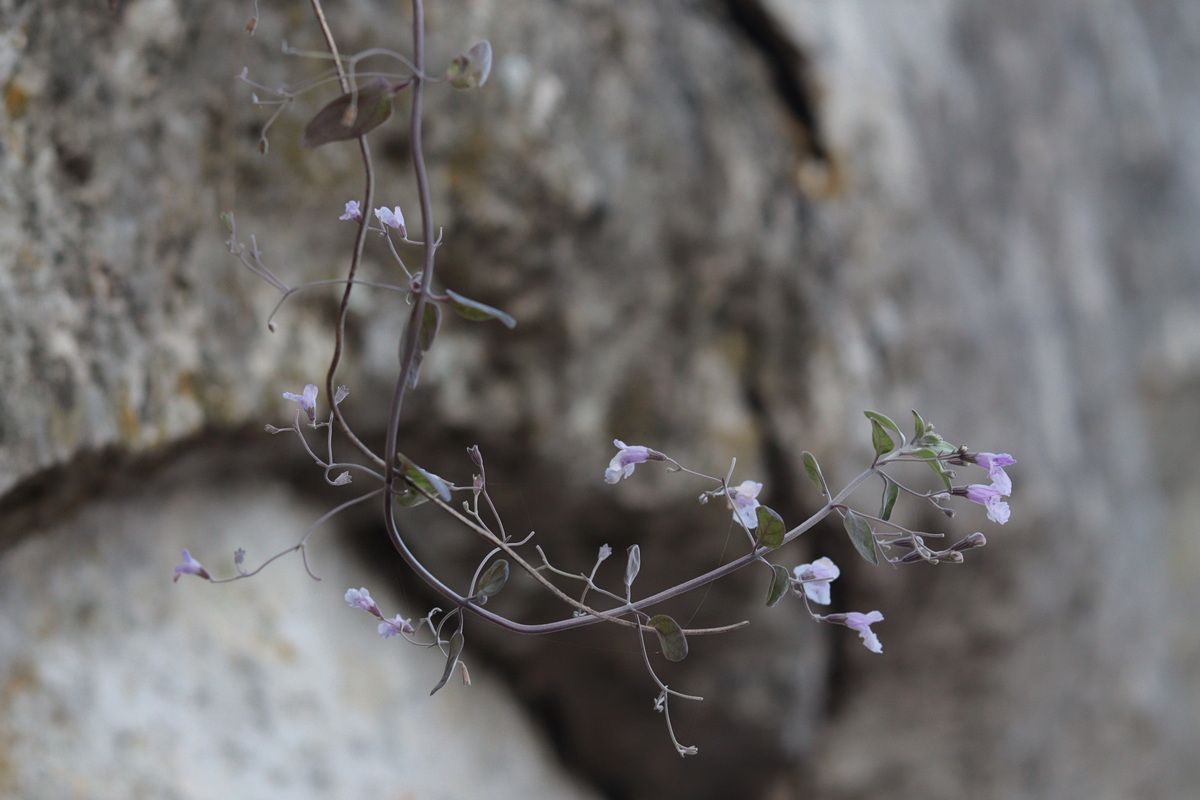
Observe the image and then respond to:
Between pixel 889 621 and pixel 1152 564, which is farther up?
pixel 889 621

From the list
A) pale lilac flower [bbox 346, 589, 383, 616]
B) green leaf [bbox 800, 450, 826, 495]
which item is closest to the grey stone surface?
pale lilac flower [bbox 346, 589, 383, 616]

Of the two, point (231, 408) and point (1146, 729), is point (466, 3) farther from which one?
point (1146, 729)

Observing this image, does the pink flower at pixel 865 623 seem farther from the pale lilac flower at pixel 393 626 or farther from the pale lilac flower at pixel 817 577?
the pale lilac flower at pixel 393 626

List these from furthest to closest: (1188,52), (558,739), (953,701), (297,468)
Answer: (1188,52) → (953,701) → (558,739) → (297,468)

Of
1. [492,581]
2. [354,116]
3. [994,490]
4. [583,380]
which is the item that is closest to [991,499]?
[994,490]

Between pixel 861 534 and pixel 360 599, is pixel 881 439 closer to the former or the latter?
pixel 861 534

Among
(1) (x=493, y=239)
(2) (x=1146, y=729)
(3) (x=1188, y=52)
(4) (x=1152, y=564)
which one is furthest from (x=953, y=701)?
(3) (x=1188, y=52)

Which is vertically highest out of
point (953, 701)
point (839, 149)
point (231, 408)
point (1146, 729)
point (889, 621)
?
point (839, 149)

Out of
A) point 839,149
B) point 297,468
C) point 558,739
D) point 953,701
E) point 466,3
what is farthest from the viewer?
point 953,701
